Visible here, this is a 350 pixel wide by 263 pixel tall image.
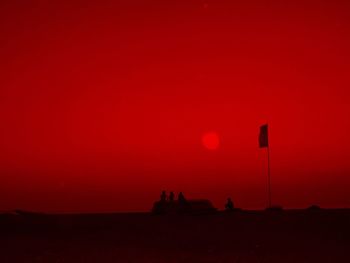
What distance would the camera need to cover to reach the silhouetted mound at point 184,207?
30031 millimetres

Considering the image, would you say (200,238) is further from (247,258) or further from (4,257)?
(4,257)

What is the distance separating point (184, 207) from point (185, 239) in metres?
11.6

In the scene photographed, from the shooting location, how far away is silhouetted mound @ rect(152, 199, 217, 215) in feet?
98.5

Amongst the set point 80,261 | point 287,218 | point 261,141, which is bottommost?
point 80,261

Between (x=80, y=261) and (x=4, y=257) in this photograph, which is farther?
(x=4, y=257)

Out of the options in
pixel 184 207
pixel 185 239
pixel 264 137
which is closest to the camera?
pixel 185 239

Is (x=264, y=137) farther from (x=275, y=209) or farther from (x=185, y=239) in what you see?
(x=185, y=239)

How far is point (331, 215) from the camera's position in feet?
84.8

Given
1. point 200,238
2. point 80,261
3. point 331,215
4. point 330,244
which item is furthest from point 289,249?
point 331,215

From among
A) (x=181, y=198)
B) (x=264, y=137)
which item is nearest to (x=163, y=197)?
(x=181, y=198)

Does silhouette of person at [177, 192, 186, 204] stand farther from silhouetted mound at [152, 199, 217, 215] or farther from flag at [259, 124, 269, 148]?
flag at [259, 124, 269, 148]

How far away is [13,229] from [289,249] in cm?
1275

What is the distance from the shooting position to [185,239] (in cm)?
1872

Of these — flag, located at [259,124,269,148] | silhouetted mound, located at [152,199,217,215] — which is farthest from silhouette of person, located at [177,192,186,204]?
flag, located at [259,124,269,148]
